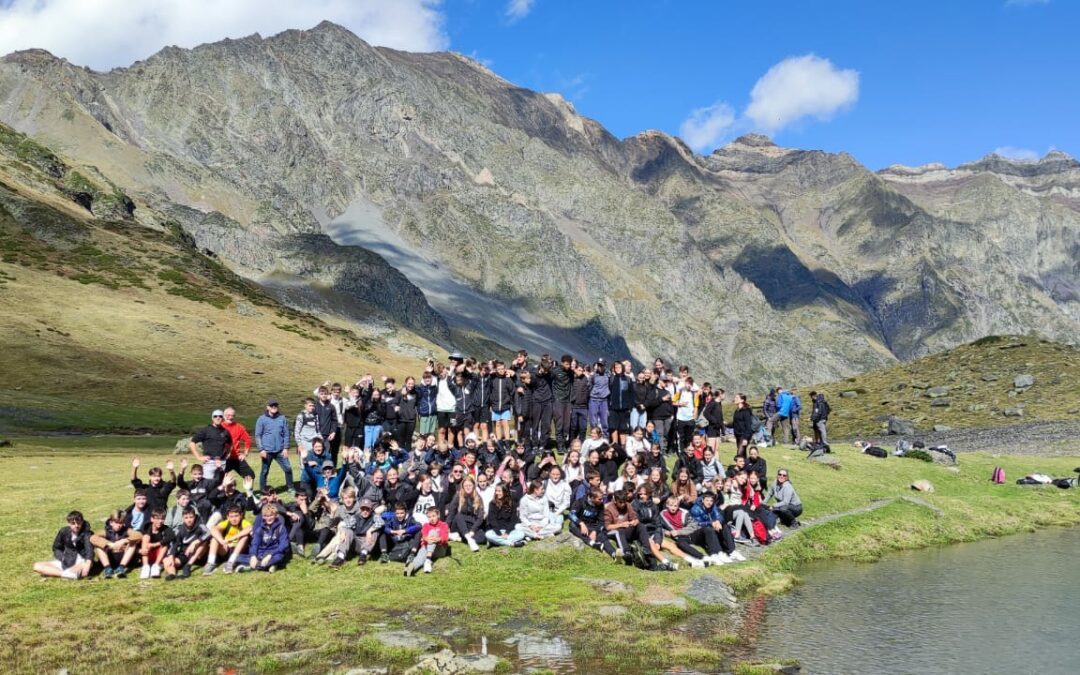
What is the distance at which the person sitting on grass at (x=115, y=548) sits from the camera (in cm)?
2383

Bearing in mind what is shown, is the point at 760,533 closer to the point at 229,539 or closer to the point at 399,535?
the point at 399,535

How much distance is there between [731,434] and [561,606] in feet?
96.7

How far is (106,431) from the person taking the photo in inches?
2512

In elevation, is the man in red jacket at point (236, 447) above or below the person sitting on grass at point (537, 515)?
above

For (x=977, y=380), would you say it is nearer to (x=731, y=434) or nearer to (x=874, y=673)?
(x=731, y=434)

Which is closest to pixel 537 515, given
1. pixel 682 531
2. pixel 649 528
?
pixel 649 528

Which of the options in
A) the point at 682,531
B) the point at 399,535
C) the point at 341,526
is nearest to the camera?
the point at 341,526

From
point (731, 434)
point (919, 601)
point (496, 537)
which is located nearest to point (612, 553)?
point (496, 537)

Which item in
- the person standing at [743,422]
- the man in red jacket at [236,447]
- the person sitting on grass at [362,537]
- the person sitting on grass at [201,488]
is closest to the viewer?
the person sitting on grass at [362,537]

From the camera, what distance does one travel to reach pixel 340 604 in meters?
22.0

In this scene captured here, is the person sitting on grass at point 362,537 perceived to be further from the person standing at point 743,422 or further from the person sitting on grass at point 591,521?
the person standing at point 743,422

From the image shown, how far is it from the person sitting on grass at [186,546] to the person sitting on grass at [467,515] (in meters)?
7.60

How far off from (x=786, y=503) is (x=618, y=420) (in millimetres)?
7345

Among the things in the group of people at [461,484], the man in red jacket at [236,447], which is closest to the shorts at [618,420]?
the group of people at [461,484]
